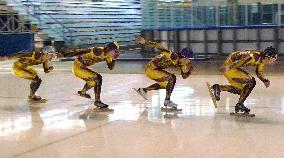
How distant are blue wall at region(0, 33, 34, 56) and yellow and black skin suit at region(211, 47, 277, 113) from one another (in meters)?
18.6

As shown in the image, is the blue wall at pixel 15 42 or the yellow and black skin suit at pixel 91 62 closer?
the yellow and black skin suit at pixel 91 62

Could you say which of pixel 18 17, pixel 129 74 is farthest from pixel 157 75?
pixel 18 17

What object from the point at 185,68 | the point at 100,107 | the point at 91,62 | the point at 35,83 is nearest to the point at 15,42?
the point at 35,83

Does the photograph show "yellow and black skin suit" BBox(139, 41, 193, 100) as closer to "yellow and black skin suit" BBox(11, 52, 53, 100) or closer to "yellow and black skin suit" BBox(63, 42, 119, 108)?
"yellow and black skin suit" BBox(63, 42, 119, 108)

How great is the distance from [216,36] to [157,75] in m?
12.0

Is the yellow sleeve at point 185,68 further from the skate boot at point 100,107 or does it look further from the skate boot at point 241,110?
the skate boot at point 100,107

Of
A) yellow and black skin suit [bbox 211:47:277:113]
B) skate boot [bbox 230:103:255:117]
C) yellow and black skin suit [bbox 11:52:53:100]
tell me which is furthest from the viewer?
yellow and black skin suit [bbox 11:52:53:100]

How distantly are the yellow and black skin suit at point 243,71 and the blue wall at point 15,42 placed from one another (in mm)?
18602

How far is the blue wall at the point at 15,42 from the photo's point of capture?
83.0ft

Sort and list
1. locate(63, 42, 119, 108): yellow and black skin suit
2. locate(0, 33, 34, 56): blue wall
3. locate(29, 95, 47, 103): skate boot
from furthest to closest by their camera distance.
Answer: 1. locate(0, 33, 34, 56): blue wall
2. locate(29, 95, 47, 103): skate boot
3. locate(63, 42, 119, 108): yellow and black skin suit

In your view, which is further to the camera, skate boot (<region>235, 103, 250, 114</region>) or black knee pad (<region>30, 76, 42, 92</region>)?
black knee pad (<region>30, 76, 42, 92</region>)

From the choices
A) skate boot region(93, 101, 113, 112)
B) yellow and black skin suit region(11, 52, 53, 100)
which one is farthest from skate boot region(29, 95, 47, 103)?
skate boot region(93, 101, 113, 112)

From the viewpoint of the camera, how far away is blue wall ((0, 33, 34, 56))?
2531 cm

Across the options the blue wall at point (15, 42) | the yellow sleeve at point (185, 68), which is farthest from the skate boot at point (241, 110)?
the blue wall at point (15, 42)
